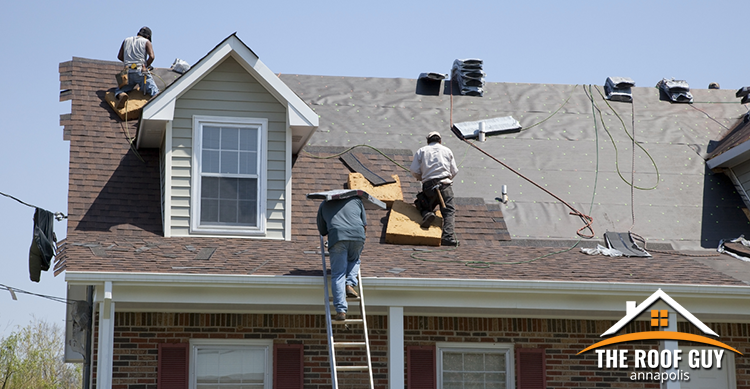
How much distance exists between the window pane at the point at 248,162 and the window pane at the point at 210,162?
1.05ft

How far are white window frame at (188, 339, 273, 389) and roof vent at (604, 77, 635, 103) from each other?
7.86m

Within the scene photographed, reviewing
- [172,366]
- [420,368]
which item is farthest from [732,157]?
[172,366]

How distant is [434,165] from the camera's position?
1090 cm

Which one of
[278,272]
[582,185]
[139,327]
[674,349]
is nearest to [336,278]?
[278,272]

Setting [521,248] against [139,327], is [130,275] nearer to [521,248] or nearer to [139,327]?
[139,327]

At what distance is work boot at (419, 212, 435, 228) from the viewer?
10648 mm

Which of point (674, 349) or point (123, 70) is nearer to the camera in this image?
point (674, 349)

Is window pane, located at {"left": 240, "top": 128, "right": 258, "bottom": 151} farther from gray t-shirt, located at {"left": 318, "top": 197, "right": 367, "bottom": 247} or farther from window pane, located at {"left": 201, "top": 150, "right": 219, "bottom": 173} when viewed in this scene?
gray t-shirt, located at {"left": 318, "top": 197, "right": 367, "bottom": 247}

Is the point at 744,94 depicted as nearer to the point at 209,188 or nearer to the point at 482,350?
the point at 482,350

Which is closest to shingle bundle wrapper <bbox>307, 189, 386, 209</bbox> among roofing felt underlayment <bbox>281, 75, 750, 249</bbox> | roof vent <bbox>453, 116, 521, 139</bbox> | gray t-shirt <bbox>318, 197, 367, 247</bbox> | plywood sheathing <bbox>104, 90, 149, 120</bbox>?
gray t-shirt <bbox>318, 197, 367, 247</bbox>

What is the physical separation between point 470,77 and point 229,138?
16.6 feet

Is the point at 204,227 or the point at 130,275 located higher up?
the point at 204,227

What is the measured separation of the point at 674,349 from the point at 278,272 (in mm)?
4397

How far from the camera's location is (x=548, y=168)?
12961mm
